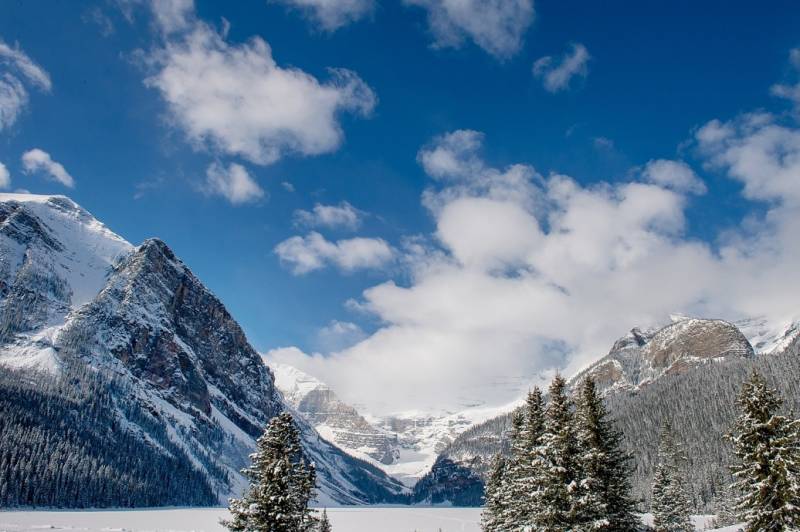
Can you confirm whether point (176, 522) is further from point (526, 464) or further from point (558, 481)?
point (558, 481)

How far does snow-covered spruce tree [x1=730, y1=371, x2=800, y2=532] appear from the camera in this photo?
Answer: 25594mm

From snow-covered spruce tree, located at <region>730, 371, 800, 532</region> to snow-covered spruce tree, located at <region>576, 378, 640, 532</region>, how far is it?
212 inches

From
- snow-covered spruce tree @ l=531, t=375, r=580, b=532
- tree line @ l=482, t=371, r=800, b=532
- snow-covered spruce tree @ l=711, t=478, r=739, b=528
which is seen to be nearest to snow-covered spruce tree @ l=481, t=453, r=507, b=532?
tree line @ l=482, t=371, r=800, b=532

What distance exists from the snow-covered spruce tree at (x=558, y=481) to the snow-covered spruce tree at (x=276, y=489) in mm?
11634

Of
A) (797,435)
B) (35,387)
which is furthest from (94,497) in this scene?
(797,435)

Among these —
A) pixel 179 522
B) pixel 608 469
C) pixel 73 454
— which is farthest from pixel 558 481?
pixel 73 454

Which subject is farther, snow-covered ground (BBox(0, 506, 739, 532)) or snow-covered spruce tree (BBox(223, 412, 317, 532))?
snow-covered ground (BBox(0, 506, 739, 532))

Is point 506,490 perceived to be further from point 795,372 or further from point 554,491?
point 795,372

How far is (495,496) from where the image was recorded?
1695 inches

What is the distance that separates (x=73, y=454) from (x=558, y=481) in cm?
15051

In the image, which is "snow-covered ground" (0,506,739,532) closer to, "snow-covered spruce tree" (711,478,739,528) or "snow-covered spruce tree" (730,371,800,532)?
"snow-covered spruce tree" (711,478,739,528)

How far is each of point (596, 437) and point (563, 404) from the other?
173 inches

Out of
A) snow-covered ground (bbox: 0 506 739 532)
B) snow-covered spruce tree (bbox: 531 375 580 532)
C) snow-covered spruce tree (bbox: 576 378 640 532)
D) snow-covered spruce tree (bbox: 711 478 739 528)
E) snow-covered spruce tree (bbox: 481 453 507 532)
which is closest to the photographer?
snow-covered spruce tree (bbox: 531 375 580 532)

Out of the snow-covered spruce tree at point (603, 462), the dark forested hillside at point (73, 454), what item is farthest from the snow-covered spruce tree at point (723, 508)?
the dark forested hillside at point (73, 454)
